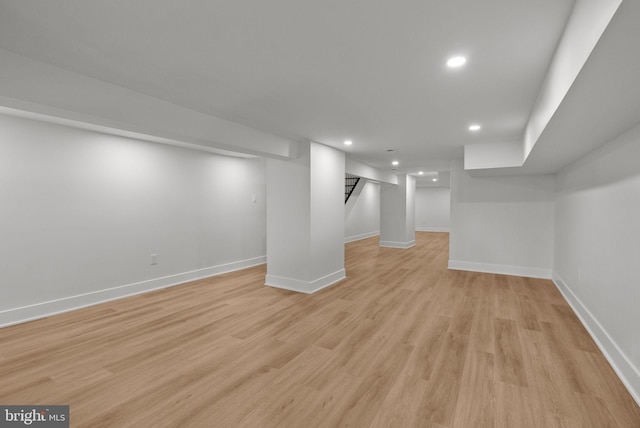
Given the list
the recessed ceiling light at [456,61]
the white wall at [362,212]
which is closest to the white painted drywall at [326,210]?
the recessed ceiling light at [456,61]

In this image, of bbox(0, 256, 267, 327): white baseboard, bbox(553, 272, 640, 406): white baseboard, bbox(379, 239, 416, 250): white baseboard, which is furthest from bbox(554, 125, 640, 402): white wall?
bbox(0, 256, 267, 327): white baseboard

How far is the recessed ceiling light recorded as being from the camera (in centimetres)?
193

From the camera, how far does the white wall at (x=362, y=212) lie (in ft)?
32.8

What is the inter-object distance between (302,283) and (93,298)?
111 inches

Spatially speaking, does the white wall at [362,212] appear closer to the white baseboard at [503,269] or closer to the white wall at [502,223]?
the white wall at [502,223]

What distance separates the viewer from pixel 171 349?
8.70ft

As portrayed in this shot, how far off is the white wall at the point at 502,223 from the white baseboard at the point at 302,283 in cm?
282

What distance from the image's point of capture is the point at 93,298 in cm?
380

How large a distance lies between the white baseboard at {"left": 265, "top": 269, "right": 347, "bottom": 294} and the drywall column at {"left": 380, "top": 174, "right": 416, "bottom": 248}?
14.1 ft

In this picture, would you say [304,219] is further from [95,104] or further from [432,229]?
[432,229]

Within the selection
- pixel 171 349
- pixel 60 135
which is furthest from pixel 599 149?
pixel 60 135

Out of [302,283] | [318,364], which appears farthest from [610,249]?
[302,283]

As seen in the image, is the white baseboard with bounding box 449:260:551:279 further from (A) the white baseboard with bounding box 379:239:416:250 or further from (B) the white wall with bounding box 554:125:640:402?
(A) the white baseboard with bounding box 379:239:416:250

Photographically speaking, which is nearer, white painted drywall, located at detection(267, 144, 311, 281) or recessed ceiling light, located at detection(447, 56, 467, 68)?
recessed ceiling light, located at detection(447, 56, 467, 68)
